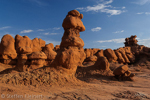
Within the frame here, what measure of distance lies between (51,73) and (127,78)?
5.67 metres

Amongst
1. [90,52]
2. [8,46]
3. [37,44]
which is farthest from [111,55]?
[8,46]

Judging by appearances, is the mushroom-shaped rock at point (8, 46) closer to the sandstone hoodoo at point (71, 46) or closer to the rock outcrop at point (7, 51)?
the rock outcrop at point (7, 51)

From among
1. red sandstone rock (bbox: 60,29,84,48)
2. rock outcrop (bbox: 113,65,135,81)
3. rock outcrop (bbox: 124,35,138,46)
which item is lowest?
rock outcrop (bbox: 113,65,135,81)

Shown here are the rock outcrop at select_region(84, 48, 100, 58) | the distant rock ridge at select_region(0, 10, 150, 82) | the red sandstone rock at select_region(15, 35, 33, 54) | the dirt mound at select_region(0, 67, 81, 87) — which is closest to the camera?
the dirt mound at select_region(0, 67, 81, 87)

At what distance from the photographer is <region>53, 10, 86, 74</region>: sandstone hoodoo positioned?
4.84 meters

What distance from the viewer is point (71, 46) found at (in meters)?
5.22

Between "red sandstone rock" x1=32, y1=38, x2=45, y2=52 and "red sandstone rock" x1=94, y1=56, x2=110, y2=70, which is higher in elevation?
"red sandstone rock" x1=32, y1=38, x2=45, y2=52

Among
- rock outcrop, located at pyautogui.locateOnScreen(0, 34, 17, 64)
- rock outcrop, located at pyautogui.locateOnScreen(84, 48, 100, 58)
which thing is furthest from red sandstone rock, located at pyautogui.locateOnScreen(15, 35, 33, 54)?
rock outcrop, located at pyautogui.locateOnScreen(84, 48, 100, 58)

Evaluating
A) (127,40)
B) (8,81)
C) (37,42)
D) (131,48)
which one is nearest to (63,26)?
(8,81)

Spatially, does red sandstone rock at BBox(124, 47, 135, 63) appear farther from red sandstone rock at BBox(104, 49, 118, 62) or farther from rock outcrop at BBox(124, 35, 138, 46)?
red sandstone rock at BBox(104, 49, 118, 62)

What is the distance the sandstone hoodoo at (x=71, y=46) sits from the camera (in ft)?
15.9

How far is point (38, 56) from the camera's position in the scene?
30.7 feet

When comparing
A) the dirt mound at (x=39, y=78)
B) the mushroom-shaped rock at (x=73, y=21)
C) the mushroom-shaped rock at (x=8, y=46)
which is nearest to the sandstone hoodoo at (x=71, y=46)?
the mushroom-shaped rock at (x=73, y=21)

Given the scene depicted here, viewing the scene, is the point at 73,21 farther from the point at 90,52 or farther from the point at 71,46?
the point at 90,52
